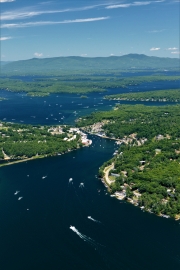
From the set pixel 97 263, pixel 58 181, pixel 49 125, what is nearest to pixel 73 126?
pixel 49 125

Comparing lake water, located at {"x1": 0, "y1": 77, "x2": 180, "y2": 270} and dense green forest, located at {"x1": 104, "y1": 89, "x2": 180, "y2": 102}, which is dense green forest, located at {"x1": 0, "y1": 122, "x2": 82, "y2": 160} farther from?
dense green forest, located at {"x1": 104, "y1": 89, "x2": 180, "y2": 102}

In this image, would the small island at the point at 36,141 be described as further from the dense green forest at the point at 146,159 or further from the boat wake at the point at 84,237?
the boat wake at the point at 84,237

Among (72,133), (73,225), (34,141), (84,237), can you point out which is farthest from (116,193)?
(72,133)

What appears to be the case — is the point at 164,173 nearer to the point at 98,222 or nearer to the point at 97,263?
the point at 98,222

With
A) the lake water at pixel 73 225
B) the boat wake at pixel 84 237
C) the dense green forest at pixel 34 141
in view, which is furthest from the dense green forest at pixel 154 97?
the boat wake at pixel 84 237

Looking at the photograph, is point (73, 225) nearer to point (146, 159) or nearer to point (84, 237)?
point (84, 237)

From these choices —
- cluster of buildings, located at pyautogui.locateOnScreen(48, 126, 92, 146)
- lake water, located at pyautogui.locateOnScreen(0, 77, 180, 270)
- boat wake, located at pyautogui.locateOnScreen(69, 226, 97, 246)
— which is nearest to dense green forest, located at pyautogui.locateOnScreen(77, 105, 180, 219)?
lake water, located at pyautogui.locateOnScreen(0, 77, 180, 270)
